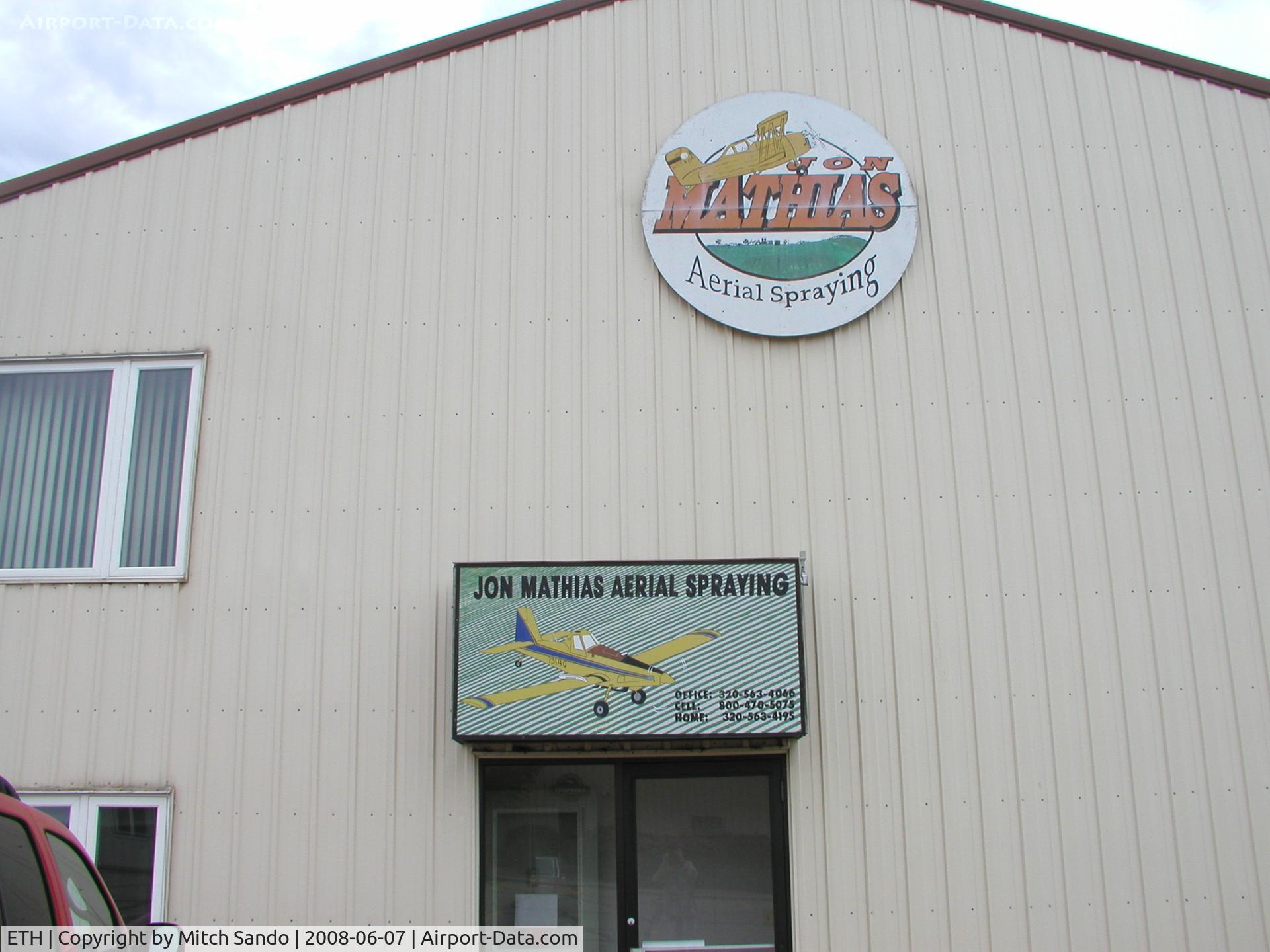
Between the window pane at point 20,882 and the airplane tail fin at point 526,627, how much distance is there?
3.37 meters

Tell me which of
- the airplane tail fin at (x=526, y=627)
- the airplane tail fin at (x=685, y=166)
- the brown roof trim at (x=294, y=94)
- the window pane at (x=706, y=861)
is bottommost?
the window pane at (x=706, y=861)

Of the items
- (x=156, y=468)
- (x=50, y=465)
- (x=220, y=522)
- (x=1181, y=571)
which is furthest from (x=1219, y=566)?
(x=50, y=465)

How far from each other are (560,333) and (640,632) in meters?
2.36

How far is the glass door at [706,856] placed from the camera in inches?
294

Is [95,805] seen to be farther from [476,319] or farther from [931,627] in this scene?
[931,627]

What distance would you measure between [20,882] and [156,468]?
14.8 ft

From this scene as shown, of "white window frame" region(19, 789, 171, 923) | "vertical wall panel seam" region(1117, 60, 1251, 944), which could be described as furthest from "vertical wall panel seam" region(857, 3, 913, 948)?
"white window frame" region(19, 789, 171, 923)

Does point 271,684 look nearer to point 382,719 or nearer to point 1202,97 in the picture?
point 382,719

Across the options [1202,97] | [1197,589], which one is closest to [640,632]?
[1197,589]

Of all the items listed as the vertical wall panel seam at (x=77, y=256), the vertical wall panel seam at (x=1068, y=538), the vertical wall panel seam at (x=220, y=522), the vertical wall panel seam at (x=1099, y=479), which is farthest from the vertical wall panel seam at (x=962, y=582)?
the vertical wall panel seam at (x=77, y=256)

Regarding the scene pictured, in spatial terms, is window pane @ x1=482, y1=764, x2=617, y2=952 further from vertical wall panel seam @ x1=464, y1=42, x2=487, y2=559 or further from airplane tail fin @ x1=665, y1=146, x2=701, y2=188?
airplane tail fin @ x1=665, y1=146, x2=701, y2=188

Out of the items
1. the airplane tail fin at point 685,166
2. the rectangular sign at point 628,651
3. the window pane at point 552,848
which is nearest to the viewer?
the rectangular sign at point 628,651

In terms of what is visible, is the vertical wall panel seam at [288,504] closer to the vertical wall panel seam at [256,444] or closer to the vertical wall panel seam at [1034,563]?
the vertical wall panel seam at [256,444]

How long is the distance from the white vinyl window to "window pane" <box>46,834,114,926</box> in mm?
3099
